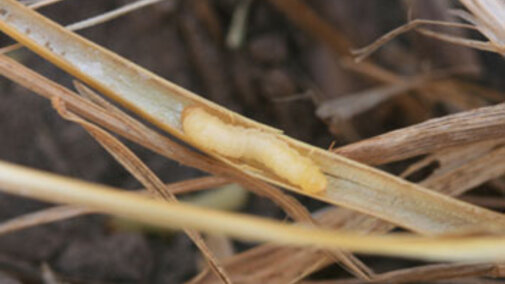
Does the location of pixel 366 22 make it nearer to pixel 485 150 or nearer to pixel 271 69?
pixel 271 69

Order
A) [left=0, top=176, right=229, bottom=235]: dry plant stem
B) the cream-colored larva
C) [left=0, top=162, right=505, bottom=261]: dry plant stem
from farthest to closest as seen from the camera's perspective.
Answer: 1. [left=0, top=176, right=229, bottom=235]: dry plant stem
2. the cream-colored larva
3. [left=0, top=162, right=505, bottom=261]: dry plant stem

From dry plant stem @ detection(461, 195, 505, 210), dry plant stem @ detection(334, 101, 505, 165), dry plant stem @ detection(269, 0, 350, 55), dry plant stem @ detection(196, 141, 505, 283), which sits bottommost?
dry plant stem @ detection(461, 195, 505, 210)

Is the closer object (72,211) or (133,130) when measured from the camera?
(133,130)

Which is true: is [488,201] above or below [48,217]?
below

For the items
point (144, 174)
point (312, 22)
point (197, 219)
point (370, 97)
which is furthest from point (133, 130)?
point (312, 22)

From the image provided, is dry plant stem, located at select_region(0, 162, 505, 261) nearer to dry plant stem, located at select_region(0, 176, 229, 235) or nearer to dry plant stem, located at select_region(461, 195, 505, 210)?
dry plant stem, located at select_region(0, 176, 229, 235)

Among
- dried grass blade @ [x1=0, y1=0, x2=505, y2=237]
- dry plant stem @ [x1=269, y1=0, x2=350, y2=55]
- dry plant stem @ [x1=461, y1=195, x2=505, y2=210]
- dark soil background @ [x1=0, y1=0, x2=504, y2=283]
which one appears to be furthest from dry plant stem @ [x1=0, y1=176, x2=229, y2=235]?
dry plant stem @ [x1=269, y1=0, x2=350, y2=55]

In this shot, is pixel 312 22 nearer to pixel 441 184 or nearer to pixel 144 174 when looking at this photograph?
pixel 441 184
